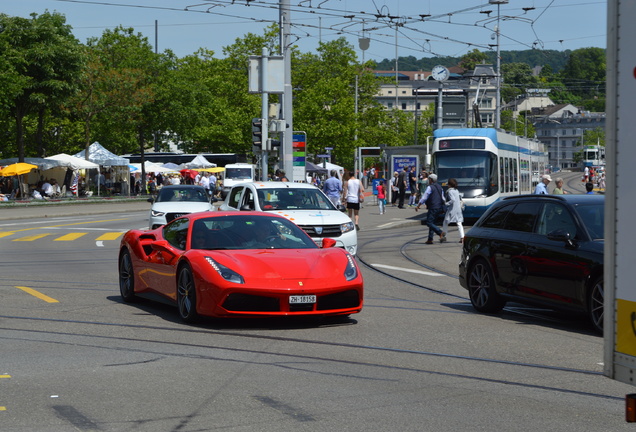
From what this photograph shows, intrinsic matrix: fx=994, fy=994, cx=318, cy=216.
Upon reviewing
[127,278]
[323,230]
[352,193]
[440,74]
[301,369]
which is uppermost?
[440,74]

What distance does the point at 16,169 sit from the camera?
52094 millimetres

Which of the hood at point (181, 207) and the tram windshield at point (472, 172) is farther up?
the tram windshield at point (472, 172)

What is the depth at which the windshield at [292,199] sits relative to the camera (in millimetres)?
19312

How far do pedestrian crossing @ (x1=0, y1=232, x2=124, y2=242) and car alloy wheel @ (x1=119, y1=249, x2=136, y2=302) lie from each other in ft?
46.5

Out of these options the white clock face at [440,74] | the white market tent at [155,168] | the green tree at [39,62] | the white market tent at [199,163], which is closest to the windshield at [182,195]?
the white clock face at [440,74]

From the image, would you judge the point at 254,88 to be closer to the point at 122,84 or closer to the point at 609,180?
the point at 609,180

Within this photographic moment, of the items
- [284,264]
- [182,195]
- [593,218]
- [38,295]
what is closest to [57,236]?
[182,195]

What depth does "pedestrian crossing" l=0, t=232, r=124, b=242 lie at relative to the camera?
26781mm

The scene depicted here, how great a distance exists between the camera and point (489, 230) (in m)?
12.1

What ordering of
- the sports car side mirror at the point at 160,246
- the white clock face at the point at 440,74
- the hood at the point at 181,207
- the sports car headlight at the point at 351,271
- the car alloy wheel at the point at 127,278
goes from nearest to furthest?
the sports car headlight at the point at 351,271, the sports car side mirror at the point at 160,246, the car alloy wheel at the point at 127,278, the hood at the point at 181,207, the white clock face at the point at 440,74

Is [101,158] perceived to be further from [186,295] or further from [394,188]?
[186,295]

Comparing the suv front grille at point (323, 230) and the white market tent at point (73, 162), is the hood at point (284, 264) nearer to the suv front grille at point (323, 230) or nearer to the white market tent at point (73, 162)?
the suv front grille at point (323, 230)

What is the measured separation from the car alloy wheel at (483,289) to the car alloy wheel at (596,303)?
190cm

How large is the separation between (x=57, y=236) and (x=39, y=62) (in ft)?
100
